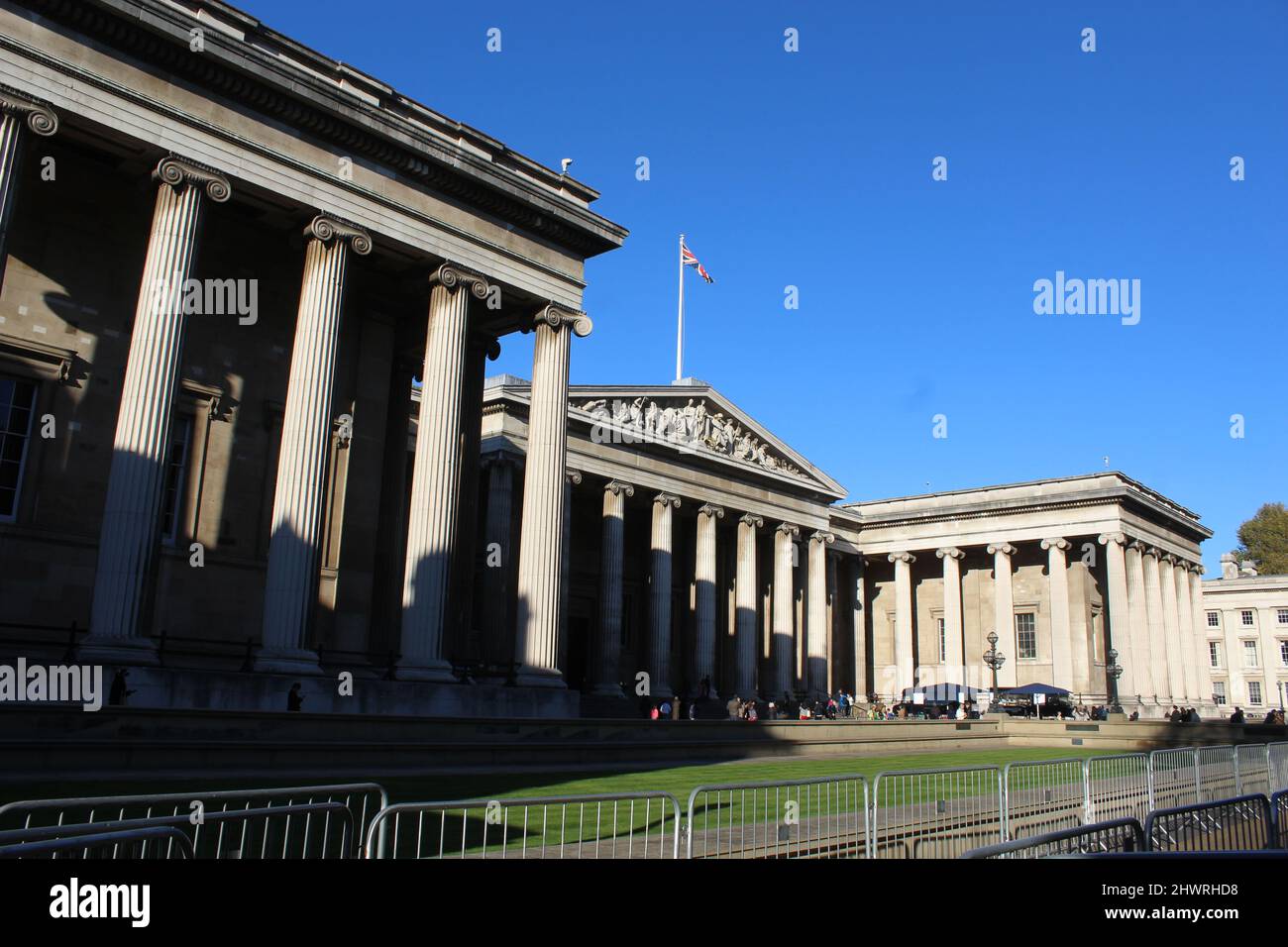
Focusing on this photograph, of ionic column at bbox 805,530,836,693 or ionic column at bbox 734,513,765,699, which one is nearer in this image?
ionic column at bbox 734,513,765,699

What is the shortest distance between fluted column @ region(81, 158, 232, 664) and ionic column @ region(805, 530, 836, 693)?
140ft

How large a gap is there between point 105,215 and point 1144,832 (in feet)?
76.0

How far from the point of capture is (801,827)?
10.5 meters

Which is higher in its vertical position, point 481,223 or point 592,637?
point 481,223

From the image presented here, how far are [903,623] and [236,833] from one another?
63.7 m

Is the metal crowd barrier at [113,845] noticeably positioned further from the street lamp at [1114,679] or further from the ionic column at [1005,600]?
the ionic column at [1005,600]

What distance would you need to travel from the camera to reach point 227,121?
21969 mm

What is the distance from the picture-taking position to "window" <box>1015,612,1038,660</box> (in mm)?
63938

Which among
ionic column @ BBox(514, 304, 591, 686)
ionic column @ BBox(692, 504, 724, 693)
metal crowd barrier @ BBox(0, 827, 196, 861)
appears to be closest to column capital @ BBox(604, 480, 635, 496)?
ionic column @ BBox(692, 504, 724, 693)

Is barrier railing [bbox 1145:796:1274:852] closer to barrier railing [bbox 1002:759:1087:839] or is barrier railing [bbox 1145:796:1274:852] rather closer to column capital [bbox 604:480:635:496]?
barrier railing [bbox 1002:759:1087:839]

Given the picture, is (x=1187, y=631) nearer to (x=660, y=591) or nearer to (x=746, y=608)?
(x=746, y=608)

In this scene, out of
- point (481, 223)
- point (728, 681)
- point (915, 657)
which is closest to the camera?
point (481, 223)
